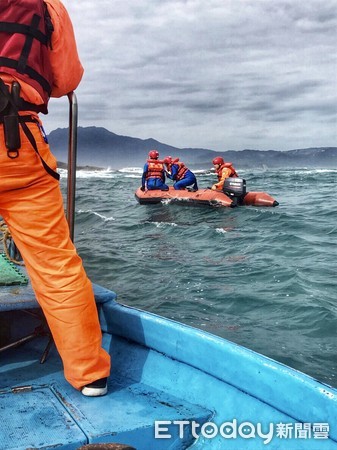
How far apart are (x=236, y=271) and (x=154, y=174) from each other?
9.94m

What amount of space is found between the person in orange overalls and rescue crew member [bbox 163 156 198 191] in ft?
50.9

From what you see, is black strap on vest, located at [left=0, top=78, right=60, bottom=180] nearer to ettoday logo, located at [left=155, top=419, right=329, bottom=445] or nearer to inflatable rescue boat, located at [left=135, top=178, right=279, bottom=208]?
ettoday logo, located at [left=155, top=419, right=329, bottom=445]

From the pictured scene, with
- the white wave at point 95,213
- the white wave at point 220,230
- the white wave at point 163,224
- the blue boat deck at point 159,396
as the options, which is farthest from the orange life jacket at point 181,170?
the blue boat deck at point 159,396

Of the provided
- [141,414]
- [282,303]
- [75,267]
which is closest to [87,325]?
[75,267]

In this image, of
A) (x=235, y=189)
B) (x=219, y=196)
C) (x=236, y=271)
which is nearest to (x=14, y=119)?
(x=236, y=271)

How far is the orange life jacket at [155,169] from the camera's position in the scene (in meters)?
17.9

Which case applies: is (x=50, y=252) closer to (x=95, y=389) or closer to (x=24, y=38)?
(x=95, y=389)

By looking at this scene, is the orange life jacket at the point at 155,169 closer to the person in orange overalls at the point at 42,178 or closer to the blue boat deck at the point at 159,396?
the blue boat deck at the point at 159,396

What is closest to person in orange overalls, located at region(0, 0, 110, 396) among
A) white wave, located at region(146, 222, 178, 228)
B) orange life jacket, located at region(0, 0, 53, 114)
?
orange life jacket, located at region(0, 0, 53, 114)

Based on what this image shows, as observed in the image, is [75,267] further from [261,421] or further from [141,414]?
[261,421]

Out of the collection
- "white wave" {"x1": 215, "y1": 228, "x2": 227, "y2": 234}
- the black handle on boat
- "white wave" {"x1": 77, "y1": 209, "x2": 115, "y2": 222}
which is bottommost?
"white wave" {"x1": 77, "y1": 209, "x2": 115, "y2": 222}

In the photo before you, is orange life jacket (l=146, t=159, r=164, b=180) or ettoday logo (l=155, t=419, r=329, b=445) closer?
ettoday logo (l=155, t=419, r=329, b=445)

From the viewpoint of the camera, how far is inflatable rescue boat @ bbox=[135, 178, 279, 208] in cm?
1639

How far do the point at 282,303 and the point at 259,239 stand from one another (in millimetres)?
4752
